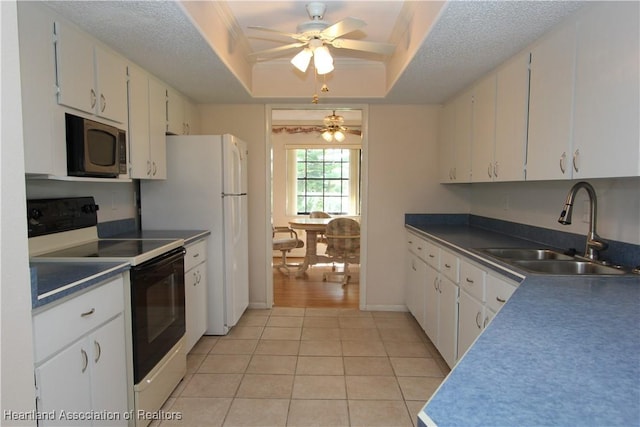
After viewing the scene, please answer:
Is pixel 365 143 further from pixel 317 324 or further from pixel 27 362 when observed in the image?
pixel 27 362

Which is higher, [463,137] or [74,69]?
[74,69]

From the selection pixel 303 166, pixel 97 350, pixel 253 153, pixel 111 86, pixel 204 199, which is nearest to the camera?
pixel 97 350

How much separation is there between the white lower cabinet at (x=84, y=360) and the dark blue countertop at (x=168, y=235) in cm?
91

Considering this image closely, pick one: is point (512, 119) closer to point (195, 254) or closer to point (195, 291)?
point (195, 254)

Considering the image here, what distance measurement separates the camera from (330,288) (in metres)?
4.88

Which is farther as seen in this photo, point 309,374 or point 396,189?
point 396,189

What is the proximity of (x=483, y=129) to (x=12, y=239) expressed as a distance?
2.82 meters

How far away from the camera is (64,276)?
151 cm

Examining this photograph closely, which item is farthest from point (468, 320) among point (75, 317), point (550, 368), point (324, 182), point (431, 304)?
point (324, 182)

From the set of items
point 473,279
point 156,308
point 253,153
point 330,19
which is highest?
point 330,19

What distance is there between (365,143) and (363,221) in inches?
32.2

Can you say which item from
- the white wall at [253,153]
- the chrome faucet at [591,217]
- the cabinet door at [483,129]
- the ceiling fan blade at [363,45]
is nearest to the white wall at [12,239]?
the ceiling fan blade at [363,45]

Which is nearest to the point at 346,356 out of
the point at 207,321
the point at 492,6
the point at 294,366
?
the point at 294,366

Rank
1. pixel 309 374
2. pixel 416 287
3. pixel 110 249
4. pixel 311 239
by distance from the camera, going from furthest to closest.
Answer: pixel 311 239 < pixel 416 287 < pixel 309 374 < pixel 110 249
